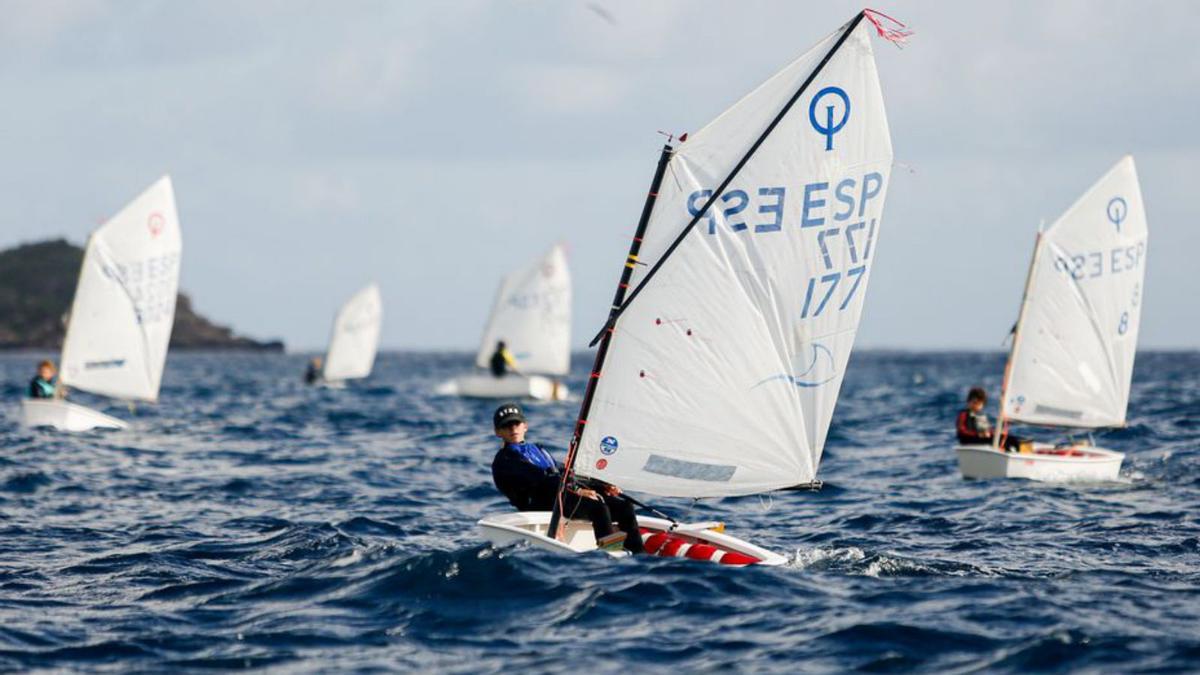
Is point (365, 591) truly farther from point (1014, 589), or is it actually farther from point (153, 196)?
point (153, 196)

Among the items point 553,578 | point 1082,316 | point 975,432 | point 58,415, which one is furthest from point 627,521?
point 58,415

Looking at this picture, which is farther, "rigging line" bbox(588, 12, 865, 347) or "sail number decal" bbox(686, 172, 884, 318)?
"sail number decal" bbox(686, 172, 884, 318)

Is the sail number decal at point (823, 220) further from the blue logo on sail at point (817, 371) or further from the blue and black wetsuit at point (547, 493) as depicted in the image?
the blue and black wetsuit at point (547, 493)

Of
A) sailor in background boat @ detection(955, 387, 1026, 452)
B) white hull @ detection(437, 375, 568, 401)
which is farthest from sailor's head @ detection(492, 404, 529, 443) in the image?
white hull @ detection(437, 375, 568, 401)

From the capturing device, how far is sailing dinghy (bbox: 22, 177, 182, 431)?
35.1 m

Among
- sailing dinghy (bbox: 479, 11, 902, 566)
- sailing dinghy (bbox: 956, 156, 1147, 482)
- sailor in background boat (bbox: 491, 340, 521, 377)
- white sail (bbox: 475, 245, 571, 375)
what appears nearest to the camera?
sailing dinghy (bbox: 479, 11, 902, 566)

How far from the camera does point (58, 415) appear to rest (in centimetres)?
3309

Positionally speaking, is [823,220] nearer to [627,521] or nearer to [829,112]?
[829,112]

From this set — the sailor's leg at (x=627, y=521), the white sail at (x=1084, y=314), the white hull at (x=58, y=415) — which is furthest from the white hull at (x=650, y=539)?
the white hull at (x=58, y=415)

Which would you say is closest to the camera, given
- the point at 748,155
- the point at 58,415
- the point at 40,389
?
the point at 748,155

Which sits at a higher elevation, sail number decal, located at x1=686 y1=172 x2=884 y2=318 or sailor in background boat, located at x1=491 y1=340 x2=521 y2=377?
sail number decal, located at x1=686 y1=172 x2=884 y2=318

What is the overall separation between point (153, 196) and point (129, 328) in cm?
337

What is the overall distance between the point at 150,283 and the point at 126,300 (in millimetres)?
774

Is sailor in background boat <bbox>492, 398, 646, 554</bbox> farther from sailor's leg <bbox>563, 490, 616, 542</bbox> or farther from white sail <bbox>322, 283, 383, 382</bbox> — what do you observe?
white sail <bbox>322, 283, 383, 382</bbox>
